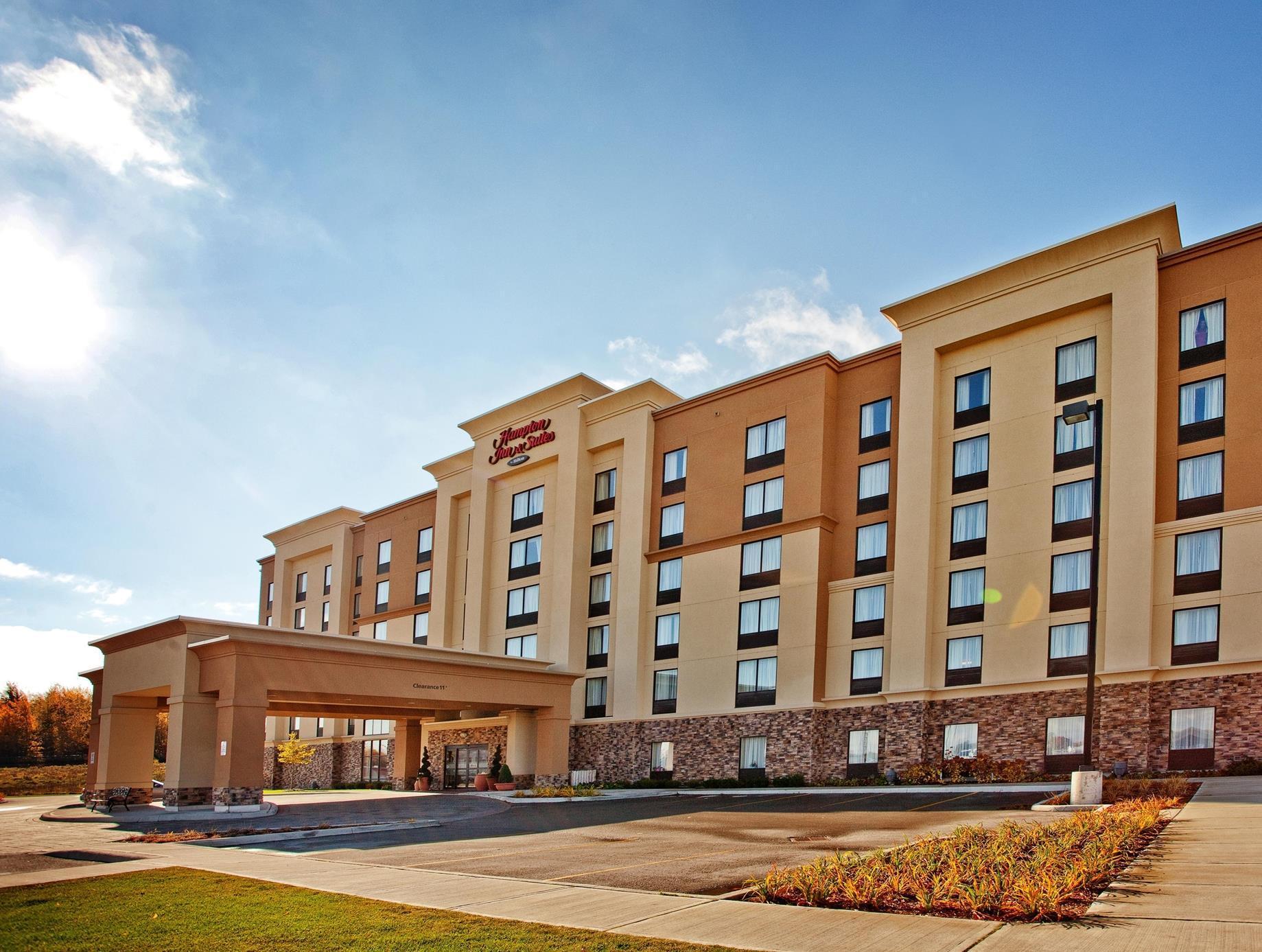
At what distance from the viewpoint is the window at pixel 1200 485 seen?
31.6 meters

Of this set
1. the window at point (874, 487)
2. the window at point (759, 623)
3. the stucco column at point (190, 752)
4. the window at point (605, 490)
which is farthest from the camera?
the window at point (605, 490)

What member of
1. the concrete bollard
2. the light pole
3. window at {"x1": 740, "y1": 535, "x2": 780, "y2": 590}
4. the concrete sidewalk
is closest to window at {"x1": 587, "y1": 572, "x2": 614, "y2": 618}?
window at {"x1": 740, "y1": 535, "x2": 780, "y2": 590}

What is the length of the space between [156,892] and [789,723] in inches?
1205

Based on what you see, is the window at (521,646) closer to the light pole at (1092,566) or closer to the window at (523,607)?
the window at (523,607)

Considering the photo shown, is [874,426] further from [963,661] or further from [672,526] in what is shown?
[672,526]

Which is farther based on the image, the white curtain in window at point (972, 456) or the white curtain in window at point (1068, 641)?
the white curtain in window at point (972, 456)

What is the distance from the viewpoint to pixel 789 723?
40.2 metres

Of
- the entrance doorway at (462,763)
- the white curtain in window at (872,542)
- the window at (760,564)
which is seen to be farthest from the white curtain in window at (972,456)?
the entrance doorway at (462,763)

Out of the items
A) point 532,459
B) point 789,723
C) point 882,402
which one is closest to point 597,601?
point 532,459

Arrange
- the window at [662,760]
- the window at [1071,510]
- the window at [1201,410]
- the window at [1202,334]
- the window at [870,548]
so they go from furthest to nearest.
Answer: the window at [662,760] → the window at [870,548] → the window at [1071,510] → the window at [1202,334] → the window at [1201,410]

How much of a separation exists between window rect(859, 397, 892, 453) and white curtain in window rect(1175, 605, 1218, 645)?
1262 centimetres

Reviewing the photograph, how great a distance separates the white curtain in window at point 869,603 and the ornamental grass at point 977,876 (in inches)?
979

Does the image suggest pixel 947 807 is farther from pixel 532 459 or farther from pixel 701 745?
pixel 532 459

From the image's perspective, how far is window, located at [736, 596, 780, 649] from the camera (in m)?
41.9
